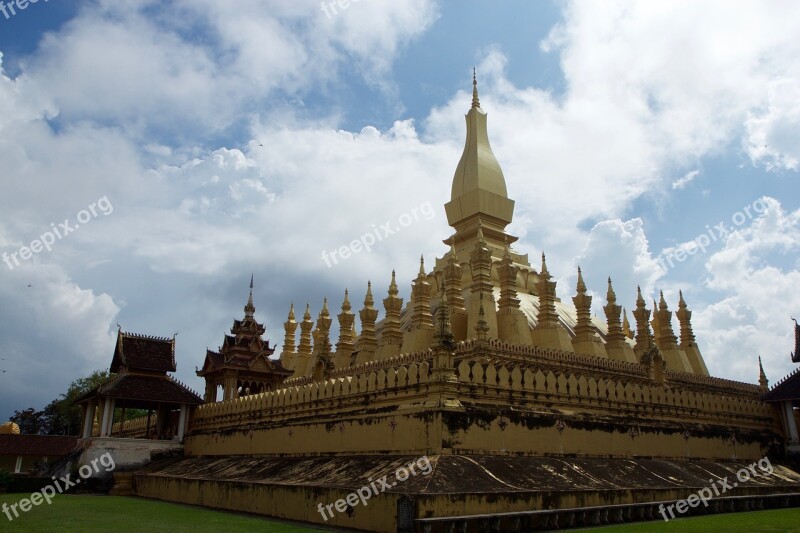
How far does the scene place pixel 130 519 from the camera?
14.9 metres

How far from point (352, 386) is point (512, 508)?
6677 mm

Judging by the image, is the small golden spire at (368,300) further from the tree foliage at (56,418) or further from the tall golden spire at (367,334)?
the tree foliage at (56,418)

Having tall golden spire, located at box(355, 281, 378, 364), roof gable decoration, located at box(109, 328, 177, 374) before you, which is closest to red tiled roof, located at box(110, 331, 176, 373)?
roof gable decoration, located at box(109, 328, 177, 374)

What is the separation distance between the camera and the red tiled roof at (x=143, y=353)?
27906 millimetres

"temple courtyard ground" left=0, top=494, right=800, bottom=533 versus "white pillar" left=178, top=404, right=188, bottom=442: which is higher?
"white pillar" left=178, top=404, right=188, bottom=442

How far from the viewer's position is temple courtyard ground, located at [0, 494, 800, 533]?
12828 mm

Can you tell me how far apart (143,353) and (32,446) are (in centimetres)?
1780

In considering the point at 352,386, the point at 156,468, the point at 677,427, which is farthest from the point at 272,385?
the point at 677,427

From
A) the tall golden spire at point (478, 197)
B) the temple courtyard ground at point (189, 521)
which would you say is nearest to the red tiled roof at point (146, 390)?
the temple courtyard ground at point (189, 521)

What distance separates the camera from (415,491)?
12047mm

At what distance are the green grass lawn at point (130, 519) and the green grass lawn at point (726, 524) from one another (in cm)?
696

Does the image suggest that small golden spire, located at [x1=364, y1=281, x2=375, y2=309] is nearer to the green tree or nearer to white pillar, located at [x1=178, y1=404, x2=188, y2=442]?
white pillar, located at [x1=178, y1=404, x2=188, y2=442]

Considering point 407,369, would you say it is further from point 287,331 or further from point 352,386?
point 287,331

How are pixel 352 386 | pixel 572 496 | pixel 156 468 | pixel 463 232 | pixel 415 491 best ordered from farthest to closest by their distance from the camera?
pixel 463 232, pixel 156 468, pixel 352 386, pixel 572 496, pixel 415 491
